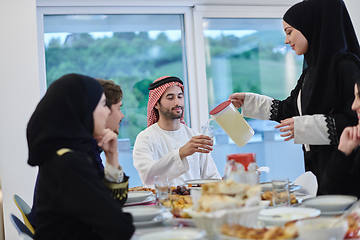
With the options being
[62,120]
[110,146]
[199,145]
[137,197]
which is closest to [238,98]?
[199,145]

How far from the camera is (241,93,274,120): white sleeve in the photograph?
9.17 ft

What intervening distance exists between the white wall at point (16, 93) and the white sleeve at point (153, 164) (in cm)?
129

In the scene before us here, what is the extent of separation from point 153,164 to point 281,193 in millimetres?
1421

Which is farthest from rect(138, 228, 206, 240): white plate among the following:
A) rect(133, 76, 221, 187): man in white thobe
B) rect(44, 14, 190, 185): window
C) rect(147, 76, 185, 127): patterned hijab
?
rect(44, 14, 190, 185): window

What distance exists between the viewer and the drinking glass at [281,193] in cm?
158

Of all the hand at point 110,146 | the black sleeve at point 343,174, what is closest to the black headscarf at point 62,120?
the hand at point 110,146

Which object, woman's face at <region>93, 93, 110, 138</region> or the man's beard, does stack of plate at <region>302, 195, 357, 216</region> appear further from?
the man's beard

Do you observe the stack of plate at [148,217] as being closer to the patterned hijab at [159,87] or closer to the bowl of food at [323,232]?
the bowl of food at [323,232]

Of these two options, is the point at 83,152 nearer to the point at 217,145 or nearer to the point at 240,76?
the point at 217,145

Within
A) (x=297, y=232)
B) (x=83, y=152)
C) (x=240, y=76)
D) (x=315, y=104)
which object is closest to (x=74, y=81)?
(x=83, y=152)

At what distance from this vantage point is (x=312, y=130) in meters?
2.06

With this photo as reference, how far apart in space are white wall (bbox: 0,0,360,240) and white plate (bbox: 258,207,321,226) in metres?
2.90

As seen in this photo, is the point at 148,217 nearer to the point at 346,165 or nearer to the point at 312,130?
the point at 346,165

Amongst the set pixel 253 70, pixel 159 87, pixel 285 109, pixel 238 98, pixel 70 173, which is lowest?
pixel 70 173
